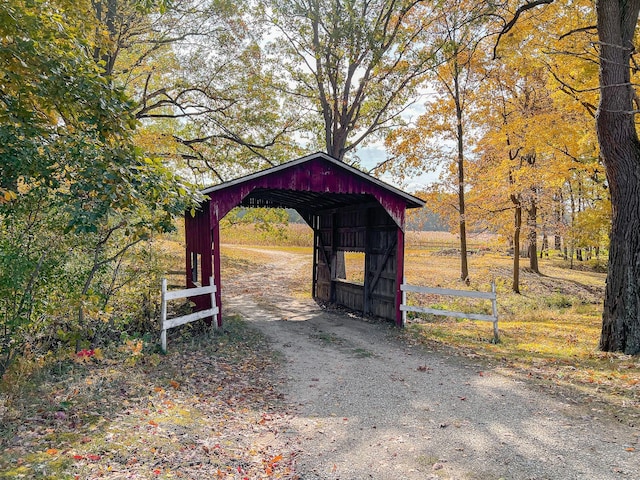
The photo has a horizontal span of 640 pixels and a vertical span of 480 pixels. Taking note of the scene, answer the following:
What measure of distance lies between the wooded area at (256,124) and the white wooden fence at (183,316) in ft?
2.02

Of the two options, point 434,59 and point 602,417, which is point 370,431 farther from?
point 434,59

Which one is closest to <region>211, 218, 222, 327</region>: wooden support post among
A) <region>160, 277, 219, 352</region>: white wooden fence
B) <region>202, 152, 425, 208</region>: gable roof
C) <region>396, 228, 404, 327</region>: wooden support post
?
<region>160, 277, 219, 352</region>: white wooden fence

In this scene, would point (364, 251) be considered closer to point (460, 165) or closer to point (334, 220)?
point (334, 220)

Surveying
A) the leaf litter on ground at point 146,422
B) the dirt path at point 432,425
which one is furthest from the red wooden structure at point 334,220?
the leaf litter on ground at point 146,422

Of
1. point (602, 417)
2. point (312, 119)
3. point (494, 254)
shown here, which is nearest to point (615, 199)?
point (602, 417)

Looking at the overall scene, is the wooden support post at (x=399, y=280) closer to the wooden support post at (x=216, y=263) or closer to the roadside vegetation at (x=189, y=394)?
the roadside vegetation at (x=189, y=394)

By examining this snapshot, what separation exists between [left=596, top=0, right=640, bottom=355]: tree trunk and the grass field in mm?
737

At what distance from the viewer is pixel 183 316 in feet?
28.8

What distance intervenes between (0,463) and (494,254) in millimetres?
24348

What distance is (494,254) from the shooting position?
2422 cm

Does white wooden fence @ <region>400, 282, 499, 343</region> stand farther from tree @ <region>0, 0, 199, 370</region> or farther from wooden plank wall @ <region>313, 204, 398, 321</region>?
tree @ <region>0, 0, 199, 370</region>

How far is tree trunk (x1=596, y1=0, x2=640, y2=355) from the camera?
7.80 meters

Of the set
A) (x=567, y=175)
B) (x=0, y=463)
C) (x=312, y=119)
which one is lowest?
(x=0, y=463)

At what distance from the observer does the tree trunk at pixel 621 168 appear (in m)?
7.80
